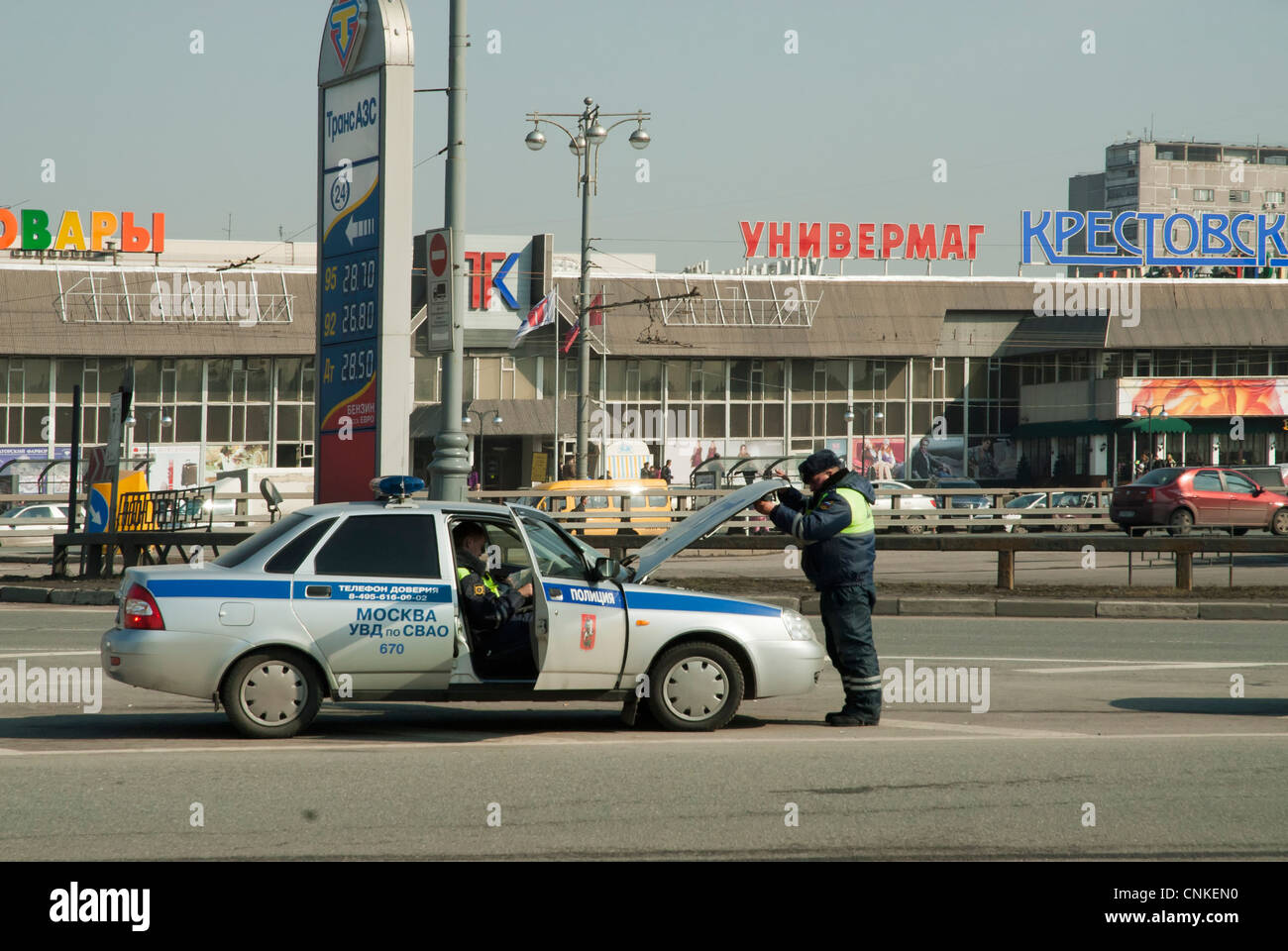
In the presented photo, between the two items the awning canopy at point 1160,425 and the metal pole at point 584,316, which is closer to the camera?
the metal pole at point 584,316

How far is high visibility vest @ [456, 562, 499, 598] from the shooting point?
870 centimetres

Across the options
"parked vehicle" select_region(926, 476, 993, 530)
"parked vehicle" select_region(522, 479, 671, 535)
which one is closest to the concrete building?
"parked vehicle" select_region(926, 476, 993, 530)

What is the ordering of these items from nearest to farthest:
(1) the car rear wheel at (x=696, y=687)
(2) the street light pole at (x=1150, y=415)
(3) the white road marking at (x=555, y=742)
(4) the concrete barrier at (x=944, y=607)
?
(3) the white road marking at (x=555, y=742) → (1) the car rear wheel at (x=696, y=687) → (4) the concrete barrier at (x=944, y=607) → (2) the street light pole at (x=1150, y=415)

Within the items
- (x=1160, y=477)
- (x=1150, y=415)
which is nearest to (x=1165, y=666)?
(x=1160, y=477)

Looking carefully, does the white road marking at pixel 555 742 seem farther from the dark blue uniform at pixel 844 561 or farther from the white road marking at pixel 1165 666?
the white road marking at pixel 1165 666

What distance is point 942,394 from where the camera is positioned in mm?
65938

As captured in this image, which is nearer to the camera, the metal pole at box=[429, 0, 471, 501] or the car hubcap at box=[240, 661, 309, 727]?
the car hubcap at box=[240, 661, 309, 727]

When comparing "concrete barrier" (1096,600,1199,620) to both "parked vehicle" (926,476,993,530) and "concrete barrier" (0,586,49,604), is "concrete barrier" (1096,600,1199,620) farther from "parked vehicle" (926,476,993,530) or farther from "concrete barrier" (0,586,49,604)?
"concrete barrier" (0,586,49,604)

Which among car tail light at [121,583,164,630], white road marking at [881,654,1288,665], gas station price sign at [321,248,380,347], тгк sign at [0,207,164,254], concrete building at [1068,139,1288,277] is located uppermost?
concrete building at [1068,139,1288,277]

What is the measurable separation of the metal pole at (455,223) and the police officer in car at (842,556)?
6.92 m

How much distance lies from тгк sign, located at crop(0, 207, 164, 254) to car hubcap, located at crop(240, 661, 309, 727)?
195 ft

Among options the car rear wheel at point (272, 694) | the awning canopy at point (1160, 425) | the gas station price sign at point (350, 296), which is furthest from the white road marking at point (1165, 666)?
the awning canopy at point (1160, 425)

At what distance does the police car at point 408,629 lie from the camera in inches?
322
